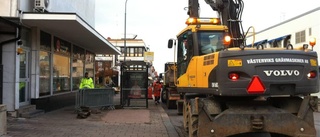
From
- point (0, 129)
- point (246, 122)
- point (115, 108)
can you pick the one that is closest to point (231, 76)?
point (246, 122)

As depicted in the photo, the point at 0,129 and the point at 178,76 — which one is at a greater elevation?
the point at 178,76

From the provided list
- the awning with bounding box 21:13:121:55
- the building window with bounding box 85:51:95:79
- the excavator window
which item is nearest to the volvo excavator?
the excavator window

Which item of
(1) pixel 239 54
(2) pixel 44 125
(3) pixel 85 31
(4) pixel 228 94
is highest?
(3) pixel 85 31

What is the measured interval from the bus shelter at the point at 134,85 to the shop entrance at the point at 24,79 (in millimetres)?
5638

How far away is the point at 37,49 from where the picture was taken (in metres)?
14.5

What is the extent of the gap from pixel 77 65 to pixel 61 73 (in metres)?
3.93

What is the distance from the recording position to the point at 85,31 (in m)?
15.5

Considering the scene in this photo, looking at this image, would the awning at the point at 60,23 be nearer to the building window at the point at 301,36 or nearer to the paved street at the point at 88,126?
the paved street at the point at 88,126

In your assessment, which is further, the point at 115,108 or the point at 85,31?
the point at 115,108

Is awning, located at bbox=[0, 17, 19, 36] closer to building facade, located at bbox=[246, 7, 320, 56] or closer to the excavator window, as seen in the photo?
the excavator window

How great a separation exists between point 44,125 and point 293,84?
744 cm

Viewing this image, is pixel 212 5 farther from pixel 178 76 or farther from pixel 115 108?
pixel 115 108

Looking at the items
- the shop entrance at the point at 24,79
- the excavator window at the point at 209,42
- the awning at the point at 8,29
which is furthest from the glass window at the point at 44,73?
the excavator window at the point at 209,42

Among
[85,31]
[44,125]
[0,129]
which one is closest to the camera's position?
[0,129]
